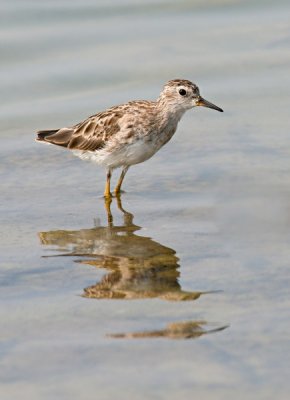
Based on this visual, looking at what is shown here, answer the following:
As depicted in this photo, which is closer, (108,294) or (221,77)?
(108,294)

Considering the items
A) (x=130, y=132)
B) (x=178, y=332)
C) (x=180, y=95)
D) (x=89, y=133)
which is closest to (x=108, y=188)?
(x=130, y=132)

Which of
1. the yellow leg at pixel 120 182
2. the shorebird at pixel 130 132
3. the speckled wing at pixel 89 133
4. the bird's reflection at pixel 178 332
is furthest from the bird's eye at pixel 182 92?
the bird's reflection at pixel 178 332

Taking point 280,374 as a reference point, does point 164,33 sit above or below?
above

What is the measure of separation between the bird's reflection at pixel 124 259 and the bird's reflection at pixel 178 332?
2.06 feet

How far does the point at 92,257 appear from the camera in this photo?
10.5m

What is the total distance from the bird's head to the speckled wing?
2.03 feet

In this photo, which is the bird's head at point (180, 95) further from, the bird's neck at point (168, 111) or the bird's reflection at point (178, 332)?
the bird's reflection at point (178, 332)

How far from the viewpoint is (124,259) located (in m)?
10.4

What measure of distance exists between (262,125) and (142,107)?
232 centimetres

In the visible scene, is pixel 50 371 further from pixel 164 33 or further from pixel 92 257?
pixel 164 33

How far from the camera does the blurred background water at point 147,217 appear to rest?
7.86m

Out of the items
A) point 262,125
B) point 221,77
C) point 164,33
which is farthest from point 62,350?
point 164,33

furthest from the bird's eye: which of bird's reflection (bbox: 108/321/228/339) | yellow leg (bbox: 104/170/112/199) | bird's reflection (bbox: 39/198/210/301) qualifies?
bird's reflection (bbox: 108/321/228/339)

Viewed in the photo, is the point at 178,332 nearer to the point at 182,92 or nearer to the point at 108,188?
the point at 108,188
